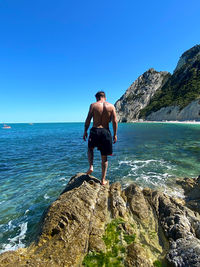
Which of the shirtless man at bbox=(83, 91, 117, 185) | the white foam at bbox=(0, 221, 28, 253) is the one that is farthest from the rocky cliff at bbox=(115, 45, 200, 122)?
the white foam at bbox=(0, 221, 28, 253)

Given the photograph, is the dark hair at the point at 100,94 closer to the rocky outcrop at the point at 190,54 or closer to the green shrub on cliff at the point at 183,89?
the green shrub on cliff at the point at 183,89

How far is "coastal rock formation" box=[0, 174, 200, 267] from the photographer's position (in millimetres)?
2586

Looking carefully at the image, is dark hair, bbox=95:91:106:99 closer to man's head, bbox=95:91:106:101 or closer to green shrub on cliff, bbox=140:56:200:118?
man's head, bbox=95:91:106:101

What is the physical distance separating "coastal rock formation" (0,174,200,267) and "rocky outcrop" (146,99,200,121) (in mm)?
→ 86580

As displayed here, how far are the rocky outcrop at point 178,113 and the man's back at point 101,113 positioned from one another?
283 ft

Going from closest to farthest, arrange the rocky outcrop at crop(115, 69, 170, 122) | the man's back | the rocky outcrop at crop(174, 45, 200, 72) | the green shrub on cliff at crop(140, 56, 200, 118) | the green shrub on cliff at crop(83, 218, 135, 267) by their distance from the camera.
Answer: the green shrub on cliff at crop(83, 218, 135, 267)
the man's back
the green shrub on cliff at crop(140, 56, 200, 118)
the rocky outcrop at crop(174, 45, 200, 72)
the rocky outcrop at crop(115, 69, 170, 122)

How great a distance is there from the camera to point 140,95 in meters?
137

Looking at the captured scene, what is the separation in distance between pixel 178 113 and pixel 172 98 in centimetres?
2249

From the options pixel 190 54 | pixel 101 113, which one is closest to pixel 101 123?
pixel 101 113

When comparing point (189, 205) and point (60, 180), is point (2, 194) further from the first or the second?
point (189, 205)

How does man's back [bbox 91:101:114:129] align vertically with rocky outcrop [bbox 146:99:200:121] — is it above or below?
below

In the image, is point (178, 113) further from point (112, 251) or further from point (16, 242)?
point (16, 242)

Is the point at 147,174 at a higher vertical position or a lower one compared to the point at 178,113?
lower

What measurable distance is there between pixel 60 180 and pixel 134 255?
290 inches
